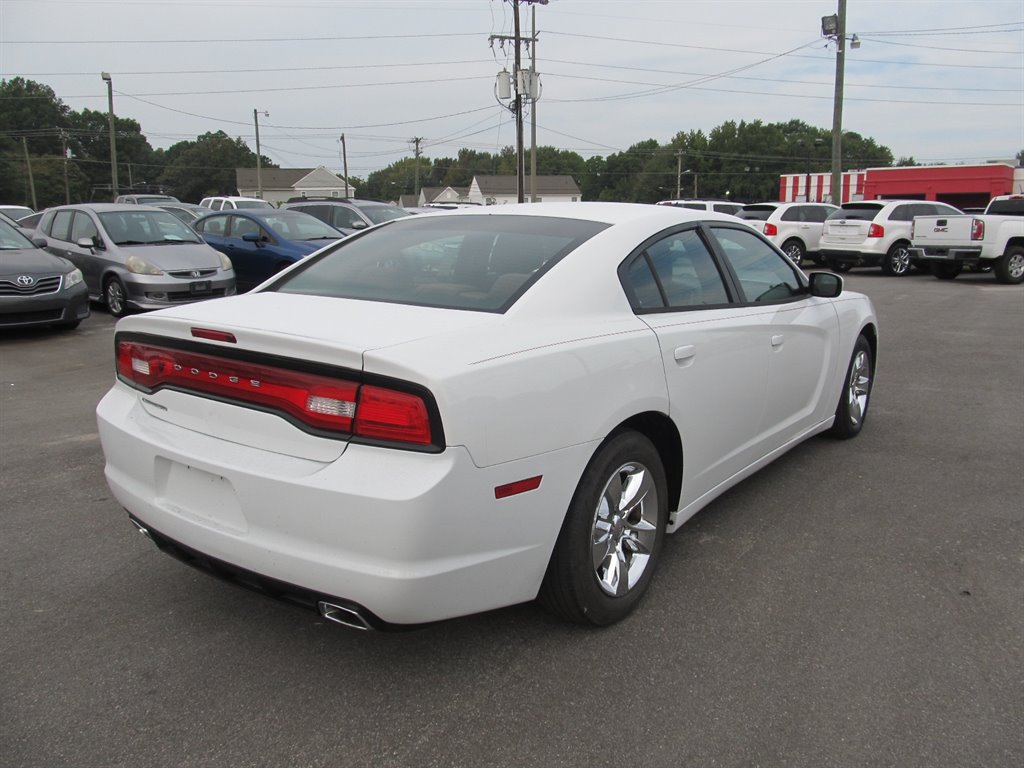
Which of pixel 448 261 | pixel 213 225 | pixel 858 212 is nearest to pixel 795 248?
pixel 858 212

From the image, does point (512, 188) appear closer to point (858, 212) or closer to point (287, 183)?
point (287, 183)

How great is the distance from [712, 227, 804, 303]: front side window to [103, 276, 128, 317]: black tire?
30.5ft

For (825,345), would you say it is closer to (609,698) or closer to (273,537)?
(609,698)

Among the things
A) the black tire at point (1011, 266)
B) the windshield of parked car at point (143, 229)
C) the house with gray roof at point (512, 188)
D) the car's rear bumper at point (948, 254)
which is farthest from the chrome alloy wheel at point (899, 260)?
the house with gray roof at point (512, 188)

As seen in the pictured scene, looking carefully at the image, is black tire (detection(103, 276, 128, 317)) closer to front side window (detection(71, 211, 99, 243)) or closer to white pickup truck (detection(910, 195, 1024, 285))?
front side window (detection(71, 211, 99, 243))

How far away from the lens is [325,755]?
2.29 m

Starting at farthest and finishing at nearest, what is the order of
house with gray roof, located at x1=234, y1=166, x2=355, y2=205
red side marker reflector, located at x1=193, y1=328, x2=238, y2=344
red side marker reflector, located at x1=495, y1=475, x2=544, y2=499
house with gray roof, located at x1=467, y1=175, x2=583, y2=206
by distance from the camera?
house with gray roof, located at x1=467, y1=175, x2=583, y2=206
house with gray roof, located at x1=234, y1=166, x2=355, y2=205
red side marker reflector, located at x1=193, y1=328, x2=238, y2=344
red side marker reflector, located at x1=495, y1=475, x2=544, y2=499

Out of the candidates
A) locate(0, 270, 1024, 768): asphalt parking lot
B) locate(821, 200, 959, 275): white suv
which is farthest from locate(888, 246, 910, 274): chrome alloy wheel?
locate(0, 270, 1024, 768): asphalt parking lot

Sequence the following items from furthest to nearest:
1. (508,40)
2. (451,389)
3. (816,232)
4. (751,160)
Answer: (751,160), (508,40), (816,232), (451,389)

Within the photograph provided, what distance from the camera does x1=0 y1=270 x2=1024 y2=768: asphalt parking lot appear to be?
7.69ft

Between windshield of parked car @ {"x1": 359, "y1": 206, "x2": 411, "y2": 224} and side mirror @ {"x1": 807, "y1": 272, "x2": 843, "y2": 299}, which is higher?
windshield of parked car @ {"x1": 359, "y1": 206, "x2": 411, "y2": 224}

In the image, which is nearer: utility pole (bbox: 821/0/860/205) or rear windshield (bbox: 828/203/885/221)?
rear windshield (bbox: 828/203/885/221)

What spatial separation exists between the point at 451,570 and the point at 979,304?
13.5 meters

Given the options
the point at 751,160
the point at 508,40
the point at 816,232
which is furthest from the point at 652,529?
the point at 751,160
